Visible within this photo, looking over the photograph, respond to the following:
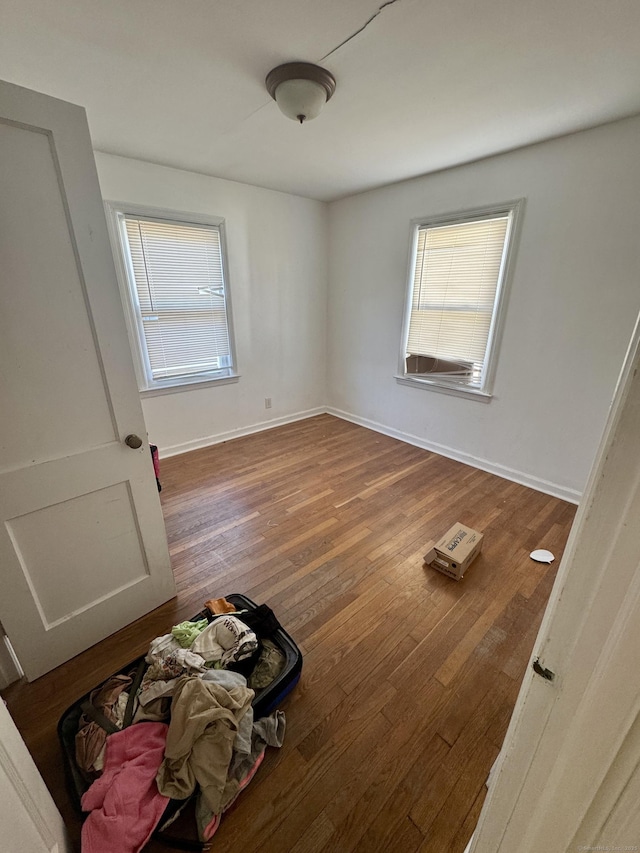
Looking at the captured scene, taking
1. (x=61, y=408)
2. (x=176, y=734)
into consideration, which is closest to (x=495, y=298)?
(x=61, y=408)

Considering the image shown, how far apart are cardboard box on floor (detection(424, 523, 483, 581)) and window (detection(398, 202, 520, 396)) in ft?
4.67

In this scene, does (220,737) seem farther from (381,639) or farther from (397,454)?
(397,454)

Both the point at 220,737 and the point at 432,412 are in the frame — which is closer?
the point at 220,737

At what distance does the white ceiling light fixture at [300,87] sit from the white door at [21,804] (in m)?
2.42

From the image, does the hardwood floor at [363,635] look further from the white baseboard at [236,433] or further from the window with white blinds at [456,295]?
the window with white blinds at [456,295]

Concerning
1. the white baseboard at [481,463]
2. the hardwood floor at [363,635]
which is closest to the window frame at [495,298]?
the white baseboard at [481,463]

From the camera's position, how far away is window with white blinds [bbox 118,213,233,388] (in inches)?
108

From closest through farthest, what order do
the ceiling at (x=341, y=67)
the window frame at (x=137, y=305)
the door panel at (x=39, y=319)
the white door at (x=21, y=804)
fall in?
the white door at (x=21, y=804) → the door panel at (x=39, y=319) → the ceiling at (x=341, y=67) → the window frame at (x=137, y=305)

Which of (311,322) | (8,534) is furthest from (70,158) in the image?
(311,322)

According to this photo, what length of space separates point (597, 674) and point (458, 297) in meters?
3.01

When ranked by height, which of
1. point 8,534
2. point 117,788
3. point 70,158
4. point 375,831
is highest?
point 70,158

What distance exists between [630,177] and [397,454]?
97.0 inches

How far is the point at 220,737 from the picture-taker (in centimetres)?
105

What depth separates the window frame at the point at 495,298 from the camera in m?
2.48
